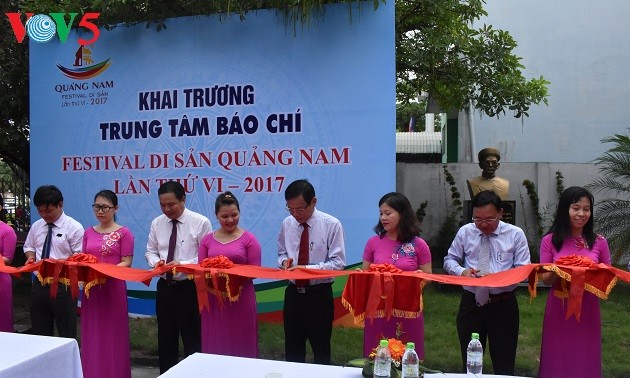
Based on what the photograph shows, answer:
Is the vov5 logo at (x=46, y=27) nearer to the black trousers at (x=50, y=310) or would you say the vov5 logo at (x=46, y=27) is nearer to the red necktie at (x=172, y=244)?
the black trousers at (x=50, y=310)

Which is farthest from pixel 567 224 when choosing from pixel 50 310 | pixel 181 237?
pixel 50 310

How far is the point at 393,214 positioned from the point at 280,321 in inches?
112

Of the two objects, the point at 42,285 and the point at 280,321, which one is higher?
the point at 42,285

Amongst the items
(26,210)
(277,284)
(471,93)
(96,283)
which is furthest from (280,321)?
(26,210)

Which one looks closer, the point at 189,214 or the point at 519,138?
the point at 189,214

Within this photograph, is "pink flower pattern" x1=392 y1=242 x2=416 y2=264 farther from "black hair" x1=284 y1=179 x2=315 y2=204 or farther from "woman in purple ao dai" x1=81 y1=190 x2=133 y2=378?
"woman in purple ao dai" x1=81 y1=190 x2=133 y2=378

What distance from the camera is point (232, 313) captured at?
405 centimetres

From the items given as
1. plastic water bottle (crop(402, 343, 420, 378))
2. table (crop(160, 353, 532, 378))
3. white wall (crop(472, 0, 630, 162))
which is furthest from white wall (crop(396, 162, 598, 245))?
plastic water bottle (crop(402, 343, 420, 378))

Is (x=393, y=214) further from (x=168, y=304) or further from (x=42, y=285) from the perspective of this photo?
(x=42, y=285)

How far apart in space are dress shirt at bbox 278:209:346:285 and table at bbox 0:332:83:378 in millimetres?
1409

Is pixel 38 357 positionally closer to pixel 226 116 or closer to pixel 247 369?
pixel 247 369

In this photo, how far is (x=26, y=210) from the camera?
12.4 meters

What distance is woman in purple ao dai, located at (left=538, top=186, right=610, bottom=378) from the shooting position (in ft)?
11.5

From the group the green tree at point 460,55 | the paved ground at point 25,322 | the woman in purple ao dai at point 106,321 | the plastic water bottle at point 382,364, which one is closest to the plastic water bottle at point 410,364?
the plastic water bottle at point 382,364
